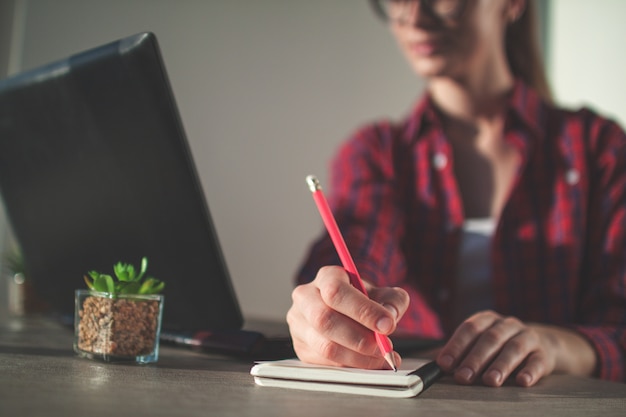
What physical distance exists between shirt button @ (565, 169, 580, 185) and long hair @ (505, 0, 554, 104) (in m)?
0.31

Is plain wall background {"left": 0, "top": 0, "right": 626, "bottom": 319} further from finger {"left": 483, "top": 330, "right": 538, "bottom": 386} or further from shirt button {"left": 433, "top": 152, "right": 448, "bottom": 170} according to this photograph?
finger {"left": 483, "top": 330, "right": 538, "bottom": 386}

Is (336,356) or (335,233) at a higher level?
(335,233)

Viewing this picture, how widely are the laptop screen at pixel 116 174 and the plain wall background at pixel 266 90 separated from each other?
1376 mm

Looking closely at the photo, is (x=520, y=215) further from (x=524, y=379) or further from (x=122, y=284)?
(x=122, y=284)

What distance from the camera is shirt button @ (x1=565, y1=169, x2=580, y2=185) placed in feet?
4.52

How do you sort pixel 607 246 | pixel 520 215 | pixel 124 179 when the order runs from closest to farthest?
pixel 124 179 → pixel 607 246 → pixel 520 215

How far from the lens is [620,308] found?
3.68 ft

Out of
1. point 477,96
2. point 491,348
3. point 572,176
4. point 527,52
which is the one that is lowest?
point 491,348

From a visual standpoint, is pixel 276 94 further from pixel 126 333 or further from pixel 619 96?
pixel 126 333

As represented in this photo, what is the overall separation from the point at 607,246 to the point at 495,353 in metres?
0.72

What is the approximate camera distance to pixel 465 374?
62 cm

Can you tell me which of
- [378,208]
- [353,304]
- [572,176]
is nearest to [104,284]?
[353,304]

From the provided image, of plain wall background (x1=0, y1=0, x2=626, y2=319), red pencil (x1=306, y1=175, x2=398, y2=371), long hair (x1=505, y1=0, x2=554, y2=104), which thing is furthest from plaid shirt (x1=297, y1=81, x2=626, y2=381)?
plain wall background (x1=0, y1=0, x2=626, y2=319)

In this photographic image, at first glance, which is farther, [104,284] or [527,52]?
[527,52]
